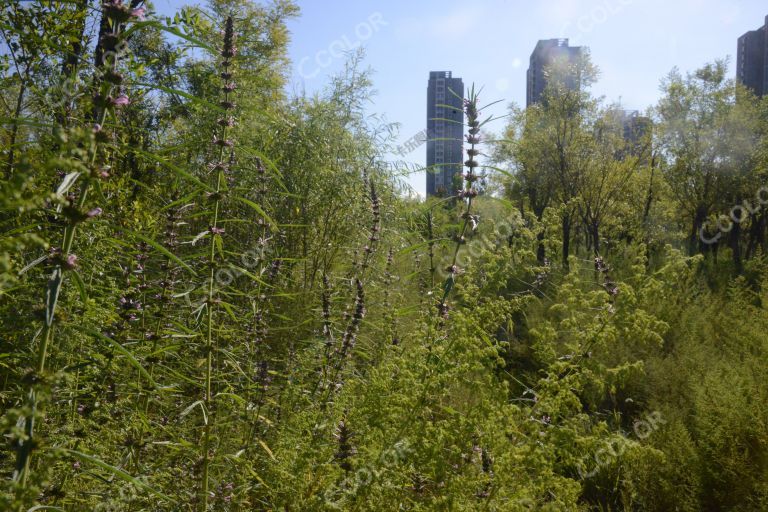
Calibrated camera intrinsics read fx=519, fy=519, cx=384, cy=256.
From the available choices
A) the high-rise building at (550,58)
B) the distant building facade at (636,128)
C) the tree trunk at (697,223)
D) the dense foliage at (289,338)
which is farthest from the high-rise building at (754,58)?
the dense foliage at (289,338)

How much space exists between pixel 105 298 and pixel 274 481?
1095 millimetres

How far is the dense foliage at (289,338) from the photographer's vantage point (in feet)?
4.16

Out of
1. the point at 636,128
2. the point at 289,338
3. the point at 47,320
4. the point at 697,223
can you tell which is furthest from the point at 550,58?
the point at 47,320

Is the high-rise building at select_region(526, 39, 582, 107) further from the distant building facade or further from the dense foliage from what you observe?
the dense foliage

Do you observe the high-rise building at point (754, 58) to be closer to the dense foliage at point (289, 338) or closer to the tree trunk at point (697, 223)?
the tree trunk at point (697, 223)

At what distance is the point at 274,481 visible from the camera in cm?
218

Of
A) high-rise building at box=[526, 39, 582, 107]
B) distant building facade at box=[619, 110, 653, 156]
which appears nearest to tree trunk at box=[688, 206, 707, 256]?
distant building facade at box=[619, 110, 653, 156]

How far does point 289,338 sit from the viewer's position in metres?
4.39

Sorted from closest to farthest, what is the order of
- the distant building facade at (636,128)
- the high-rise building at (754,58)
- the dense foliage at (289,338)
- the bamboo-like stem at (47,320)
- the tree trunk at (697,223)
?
the bamboo-like stem at (47,320) < the dense foliage at (289,338) < the tree trunk at (697,223) < the distant building facade at (636,128) < the high-rise building at (754,58)

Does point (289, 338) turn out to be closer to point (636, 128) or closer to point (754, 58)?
point (636, 128)

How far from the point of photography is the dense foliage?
127 centimetres

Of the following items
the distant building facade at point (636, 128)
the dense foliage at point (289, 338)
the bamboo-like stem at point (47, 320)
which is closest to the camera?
the bamboo-like stem at point (47, 320)

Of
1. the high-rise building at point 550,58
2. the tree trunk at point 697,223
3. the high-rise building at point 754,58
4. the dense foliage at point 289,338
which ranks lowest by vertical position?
the dense foliage at point 289,338

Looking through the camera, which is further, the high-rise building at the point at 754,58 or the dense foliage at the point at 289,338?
the high-rise building at the point at 754,58
